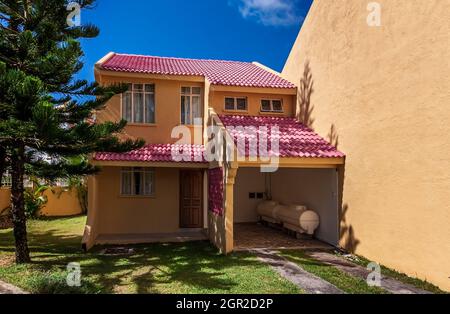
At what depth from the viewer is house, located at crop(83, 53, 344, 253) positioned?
37.4 feet

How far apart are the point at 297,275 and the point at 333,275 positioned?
0.81 meters

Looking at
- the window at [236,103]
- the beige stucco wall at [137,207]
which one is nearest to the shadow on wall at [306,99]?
the window at [236,103]

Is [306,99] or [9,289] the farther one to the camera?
[306,99]

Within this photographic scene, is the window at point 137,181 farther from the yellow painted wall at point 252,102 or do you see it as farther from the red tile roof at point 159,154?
the yellow painted wall at point 252,102

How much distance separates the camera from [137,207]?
13016mm

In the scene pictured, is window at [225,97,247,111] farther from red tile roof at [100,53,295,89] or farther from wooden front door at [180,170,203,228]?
wooden front door at [180,170,203,228]

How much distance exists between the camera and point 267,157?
388 inches

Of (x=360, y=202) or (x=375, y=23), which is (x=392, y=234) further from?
(x=375, y=23)

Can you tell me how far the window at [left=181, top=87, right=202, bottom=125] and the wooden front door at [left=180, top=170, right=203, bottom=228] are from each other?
6.80ft

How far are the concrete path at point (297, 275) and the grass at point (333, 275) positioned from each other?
0.17 meters

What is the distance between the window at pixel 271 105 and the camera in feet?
46.3

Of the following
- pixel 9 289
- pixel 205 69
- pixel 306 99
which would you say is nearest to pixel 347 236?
pixel 306 99

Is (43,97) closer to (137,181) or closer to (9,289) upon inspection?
(9,289)

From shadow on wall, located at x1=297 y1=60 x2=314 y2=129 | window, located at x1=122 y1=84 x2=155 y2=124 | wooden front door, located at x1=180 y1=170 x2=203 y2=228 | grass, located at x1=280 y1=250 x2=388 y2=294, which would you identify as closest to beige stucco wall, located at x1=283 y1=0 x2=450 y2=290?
shadow on wall, located at x1=297 y1=60 x2=314 y2=129
